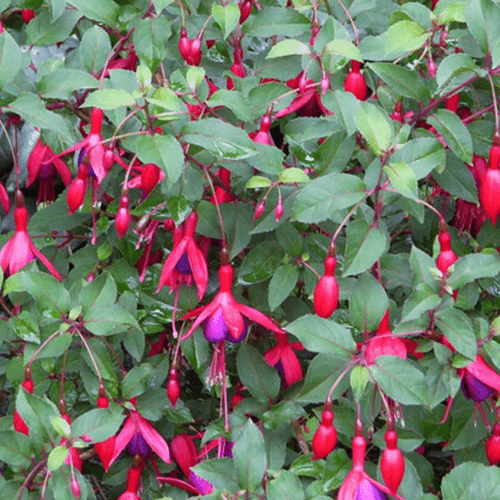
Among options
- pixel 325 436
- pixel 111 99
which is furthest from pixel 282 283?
pixel 111 99

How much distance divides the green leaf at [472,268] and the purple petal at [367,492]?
0.23 m

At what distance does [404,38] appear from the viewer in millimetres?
1021

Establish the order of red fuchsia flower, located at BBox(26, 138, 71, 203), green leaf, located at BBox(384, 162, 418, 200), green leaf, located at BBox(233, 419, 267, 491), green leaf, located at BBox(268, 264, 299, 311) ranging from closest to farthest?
green leaf, located at BBox(384, 162, 418, 200) → green leaf, located at BBox(233, 419, 267, 491) → green leaf, located at BBox(268, 264, 299, 311) → red fuchsia flower, located at BBox(26, 138, 71, 203)

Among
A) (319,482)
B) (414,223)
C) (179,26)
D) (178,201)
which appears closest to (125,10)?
(179,26)

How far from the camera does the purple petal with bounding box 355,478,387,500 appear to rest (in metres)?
0.91

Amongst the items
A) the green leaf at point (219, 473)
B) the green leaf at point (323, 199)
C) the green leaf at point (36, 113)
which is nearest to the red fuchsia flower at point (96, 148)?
the green leaf at point (36, 113)

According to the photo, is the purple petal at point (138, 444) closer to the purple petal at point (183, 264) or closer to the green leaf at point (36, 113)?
the purple petal at point (183, 264)

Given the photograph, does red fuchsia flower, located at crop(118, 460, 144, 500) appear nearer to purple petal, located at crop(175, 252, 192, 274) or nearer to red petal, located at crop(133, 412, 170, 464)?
red petal, located at crop(133, 412, 170, 464)

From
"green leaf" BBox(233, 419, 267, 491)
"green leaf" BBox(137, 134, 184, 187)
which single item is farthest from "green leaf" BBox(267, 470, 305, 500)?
"green leaf" BBox(137, 134, 184, 187)

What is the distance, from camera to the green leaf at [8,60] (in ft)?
3.27

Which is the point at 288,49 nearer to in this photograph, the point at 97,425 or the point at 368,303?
the point at 368,303

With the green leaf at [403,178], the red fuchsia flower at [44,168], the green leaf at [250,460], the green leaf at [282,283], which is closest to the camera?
the green leaf at [403,178]

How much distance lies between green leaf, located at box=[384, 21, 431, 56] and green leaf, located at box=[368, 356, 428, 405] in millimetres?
366

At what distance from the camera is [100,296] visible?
3.60ft
